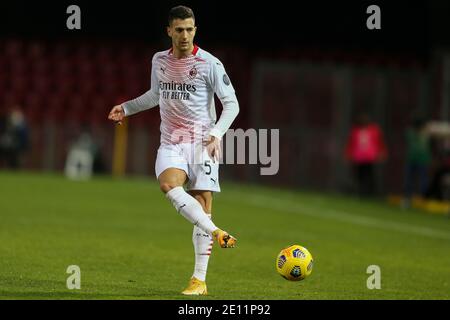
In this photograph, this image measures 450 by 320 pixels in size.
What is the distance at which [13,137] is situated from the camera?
1206 inches

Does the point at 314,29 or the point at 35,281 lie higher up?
the point at 314,29

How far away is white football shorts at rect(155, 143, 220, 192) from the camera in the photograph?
31.8ft

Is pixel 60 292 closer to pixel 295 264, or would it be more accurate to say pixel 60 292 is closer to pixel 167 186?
pixel 167 186

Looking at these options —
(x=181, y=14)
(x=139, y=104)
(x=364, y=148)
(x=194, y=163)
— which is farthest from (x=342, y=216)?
(x=181, y=14)

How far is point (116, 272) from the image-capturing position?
11.2m

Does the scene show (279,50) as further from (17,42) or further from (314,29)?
(17,42)

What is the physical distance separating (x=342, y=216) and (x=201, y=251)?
466 inches

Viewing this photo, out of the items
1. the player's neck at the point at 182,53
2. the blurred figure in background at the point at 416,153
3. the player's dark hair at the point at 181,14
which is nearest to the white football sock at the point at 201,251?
the player's neck at the point at 182,53

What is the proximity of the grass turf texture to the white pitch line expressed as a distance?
0.03m

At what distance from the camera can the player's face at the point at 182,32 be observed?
9438 mm

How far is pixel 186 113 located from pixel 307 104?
2402cm

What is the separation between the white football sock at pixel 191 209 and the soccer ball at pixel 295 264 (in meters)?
0.91
